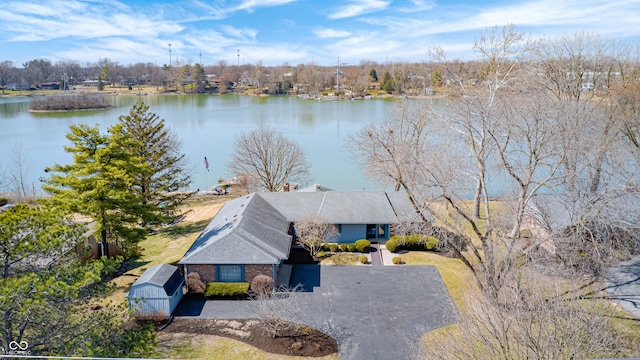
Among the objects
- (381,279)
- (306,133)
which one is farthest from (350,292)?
(306,133)

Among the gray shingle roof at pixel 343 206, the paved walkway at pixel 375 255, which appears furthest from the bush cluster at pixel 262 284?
the gray shingle roof at pixel 343 206

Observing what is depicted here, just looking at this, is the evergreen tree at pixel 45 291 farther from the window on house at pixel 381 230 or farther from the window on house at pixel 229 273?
the window on house at pixel 381 230

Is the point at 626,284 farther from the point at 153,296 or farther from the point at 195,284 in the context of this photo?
the point at 153,296

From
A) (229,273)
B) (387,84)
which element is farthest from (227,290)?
(387,84)

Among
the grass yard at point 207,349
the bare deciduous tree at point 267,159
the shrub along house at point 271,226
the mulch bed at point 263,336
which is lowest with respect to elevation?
the grass yard at point 207,349

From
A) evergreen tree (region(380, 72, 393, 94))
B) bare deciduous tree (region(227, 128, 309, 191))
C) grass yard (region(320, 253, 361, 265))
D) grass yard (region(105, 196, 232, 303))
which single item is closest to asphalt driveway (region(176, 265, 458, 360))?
grass yard (region(320, 253, 361, 265))

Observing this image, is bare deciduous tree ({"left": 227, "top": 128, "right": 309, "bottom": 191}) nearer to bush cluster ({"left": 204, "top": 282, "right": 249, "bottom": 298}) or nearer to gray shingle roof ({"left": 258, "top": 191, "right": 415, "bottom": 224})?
gray shingle roof ({"left": 258, "top": 191, "right": 415, "bottom": 224})
